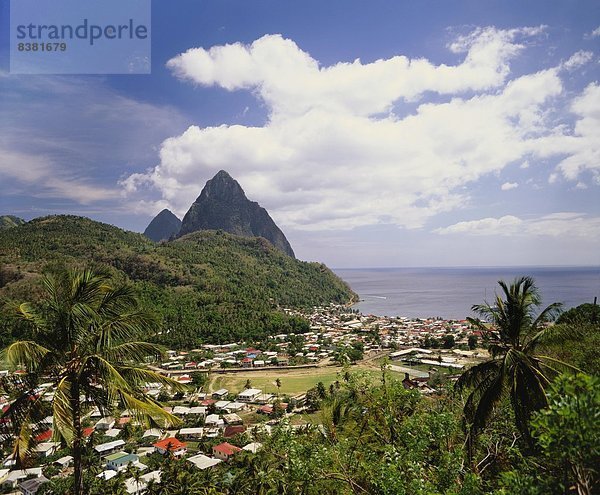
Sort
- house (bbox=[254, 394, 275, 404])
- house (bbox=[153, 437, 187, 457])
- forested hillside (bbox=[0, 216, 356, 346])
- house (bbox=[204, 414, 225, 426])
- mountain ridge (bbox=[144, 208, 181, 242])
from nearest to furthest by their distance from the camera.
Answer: house (bbox=[153, 437, 187, 457]), house (bbox=[204, 414, 225, 426]), house (bbox=[254, 394, 275, 404]), forested hillside (bbox=[0, 216, 356, 346]), mountain ridge (bbox=[144, 208, 181, 242])

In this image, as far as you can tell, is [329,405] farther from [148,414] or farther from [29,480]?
[29,480]

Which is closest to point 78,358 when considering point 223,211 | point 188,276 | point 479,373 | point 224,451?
point 479,373

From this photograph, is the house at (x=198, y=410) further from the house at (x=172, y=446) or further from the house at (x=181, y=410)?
the house at (x=172, y=446)

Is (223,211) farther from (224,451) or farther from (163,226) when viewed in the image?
(224,451)

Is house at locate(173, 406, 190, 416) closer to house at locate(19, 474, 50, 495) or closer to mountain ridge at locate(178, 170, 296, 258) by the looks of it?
Answer: house at locate(19, 474, 50, 495)

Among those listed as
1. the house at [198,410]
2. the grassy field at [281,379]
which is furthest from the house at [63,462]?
the grassy field at [281,379]

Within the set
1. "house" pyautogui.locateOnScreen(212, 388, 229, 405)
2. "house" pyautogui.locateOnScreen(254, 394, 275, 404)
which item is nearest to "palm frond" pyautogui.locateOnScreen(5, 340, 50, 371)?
"house" pyautogui.locateOnScreen(254, 394, 275, 404)

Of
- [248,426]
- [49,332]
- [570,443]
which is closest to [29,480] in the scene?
[248,426]

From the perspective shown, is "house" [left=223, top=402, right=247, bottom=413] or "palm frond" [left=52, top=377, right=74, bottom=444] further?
"house" [left=223, top=402, right=247, bottom=413]
